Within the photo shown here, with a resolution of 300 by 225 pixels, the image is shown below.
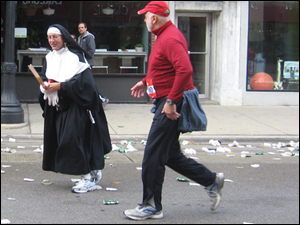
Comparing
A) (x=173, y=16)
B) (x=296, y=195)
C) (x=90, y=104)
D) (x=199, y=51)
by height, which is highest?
(x=173, y=16)

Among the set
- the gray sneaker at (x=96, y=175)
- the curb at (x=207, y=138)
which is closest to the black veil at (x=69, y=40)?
the gray sneaker at (x=96, y=175)

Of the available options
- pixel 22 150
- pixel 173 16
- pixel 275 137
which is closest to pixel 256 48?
pixel 173 16

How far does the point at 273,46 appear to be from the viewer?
44.5ft

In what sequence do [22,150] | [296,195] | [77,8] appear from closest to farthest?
[296,195] < [22,150] < [77,8]

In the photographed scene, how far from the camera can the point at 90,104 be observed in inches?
203

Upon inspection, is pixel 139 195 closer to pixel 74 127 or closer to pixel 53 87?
pixel 74 127

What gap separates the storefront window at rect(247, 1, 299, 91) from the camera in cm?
Answer: 1332

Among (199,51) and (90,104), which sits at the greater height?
Answer: (199,51)

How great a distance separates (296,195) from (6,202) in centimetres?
310

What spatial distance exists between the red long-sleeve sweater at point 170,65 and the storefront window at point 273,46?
9.31 m

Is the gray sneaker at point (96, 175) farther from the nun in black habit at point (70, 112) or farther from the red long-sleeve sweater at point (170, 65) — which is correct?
the red long-sleeve sweater at point (170, 65)

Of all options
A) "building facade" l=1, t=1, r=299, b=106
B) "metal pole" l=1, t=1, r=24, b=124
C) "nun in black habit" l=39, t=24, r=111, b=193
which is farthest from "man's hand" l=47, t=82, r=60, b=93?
"building facade" l=1, t=1, r=299, b=106

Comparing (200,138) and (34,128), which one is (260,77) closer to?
(200,138)

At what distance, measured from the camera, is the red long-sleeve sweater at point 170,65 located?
13.5 ft
